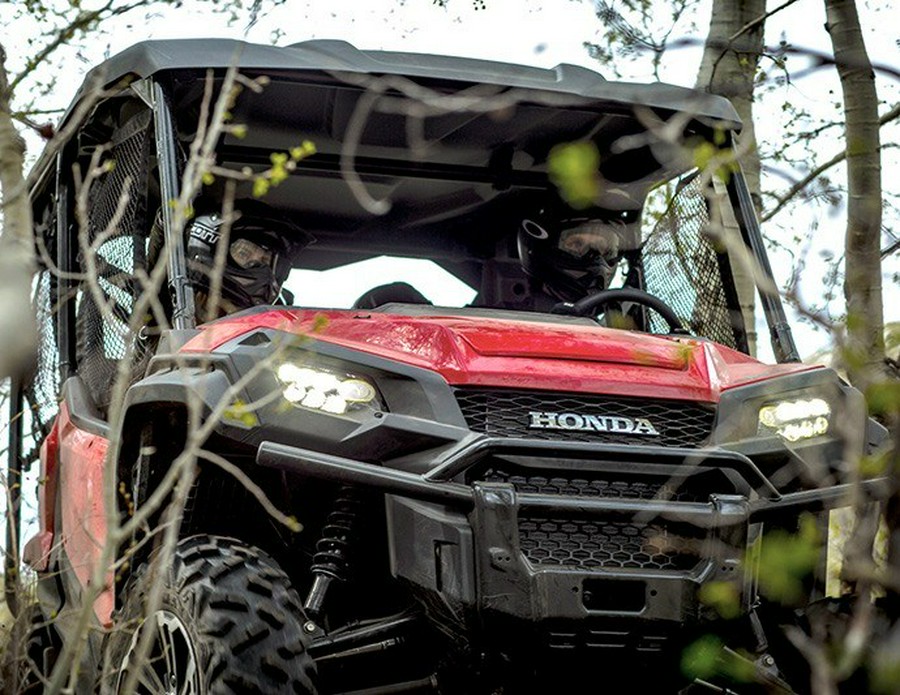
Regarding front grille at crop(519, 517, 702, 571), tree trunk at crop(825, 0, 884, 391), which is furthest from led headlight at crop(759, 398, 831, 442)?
tree trunk at crop(825, 0, 884, 391)

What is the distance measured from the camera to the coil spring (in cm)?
383

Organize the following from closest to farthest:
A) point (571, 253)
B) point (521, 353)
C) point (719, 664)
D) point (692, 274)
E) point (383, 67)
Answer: point (719, 664) < point (521, 353) < point (383, 67) < point (692, 274) < point (571, 253)

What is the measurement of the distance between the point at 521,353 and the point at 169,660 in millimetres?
1138

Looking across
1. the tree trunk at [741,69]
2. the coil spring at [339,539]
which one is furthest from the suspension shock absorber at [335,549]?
the tree trunk at [741,69]

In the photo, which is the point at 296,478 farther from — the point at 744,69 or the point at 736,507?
the point at 744,69

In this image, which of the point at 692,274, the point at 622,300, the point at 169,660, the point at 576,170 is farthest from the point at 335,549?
the point at 692,274

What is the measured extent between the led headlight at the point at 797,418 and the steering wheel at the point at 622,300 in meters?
0.93

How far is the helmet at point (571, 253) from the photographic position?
18.6 ft

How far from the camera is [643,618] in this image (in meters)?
3.68

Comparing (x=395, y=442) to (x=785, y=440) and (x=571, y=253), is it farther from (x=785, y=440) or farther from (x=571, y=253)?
(x=571, y=253)

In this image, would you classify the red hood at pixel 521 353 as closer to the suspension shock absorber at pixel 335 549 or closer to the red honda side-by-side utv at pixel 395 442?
the red honda side-by-side utv at pixel 395 442

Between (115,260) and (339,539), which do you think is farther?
(115,260)

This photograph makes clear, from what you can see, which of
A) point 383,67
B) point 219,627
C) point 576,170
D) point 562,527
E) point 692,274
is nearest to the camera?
point 576,170

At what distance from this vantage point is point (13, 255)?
3863 mm
